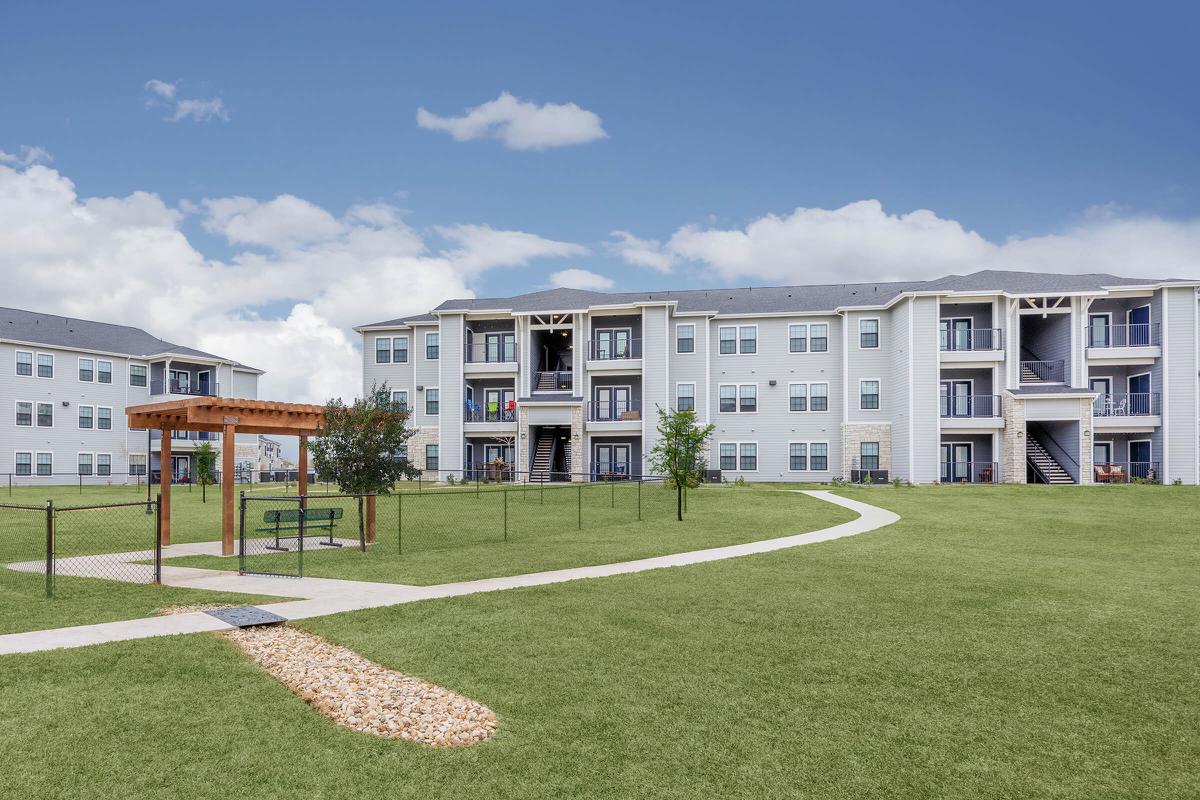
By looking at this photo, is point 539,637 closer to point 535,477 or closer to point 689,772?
point 689,772

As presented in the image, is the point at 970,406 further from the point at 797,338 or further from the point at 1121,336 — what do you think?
the point at 797,338

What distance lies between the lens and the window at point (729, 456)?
40844mm

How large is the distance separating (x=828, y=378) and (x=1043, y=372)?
1074cm

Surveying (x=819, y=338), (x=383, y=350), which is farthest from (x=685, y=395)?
(x=383, y=350)

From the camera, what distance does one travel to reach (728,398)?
4116 centimetres

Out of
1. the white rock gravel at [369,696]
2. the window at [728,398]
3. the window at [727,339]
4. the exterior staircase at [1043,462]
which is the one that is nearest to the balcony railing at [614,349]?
the window at [727,339]

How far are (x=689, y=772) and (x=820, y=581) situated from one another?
7301mm

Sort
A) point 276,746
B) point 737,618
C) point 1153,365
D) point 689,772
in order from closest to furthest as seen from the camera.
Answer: point 689,772
point 276,746
point 737,618
point 1153,365

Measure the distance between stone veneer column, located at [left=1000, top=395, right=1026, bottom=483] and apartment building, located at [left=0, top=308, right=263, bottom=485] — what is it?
46.1m

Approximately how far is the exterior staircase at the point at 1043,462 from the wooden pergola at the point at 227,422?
106 feet

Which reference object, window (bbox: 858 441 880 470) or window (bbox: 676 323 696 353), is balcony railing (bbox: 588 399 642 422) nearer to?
window (bbox: 676 323 696 353)

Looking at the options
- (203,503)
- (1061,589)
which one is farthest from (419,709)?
(203,503)

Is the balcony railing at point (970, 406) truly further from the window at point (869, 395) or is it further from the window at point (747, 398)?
the window at point (747, 398)

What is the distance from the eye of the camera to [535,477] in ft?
130
